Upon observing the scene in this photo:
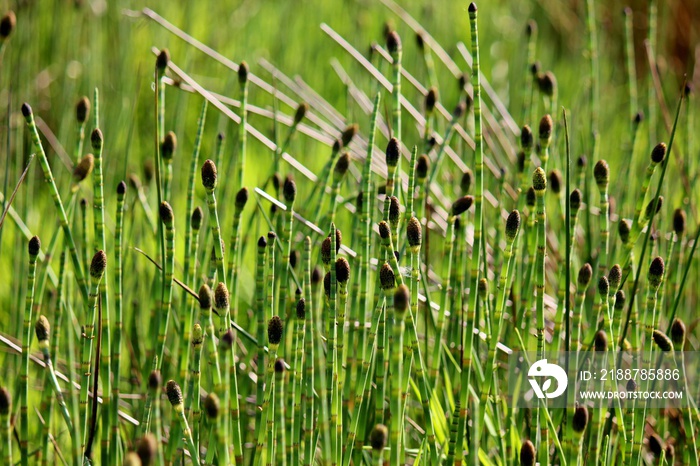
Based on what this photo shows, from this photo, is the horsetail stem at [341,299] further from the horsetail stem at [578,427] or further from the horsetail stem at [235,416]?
the horsetail stem at [578,427]

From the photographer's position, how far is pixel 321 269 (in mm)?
1372

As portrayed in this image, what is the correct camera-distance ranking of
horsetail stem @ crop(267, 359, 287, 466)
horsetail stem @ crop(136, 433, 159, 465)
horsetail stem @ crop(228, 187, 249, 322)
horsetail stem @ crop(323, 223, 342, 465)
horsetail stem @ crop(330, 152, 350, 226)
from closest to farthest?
1. horsetail stem @ crop(136, 433, 159, 465)
2. horsetail stem @ crop(267, 359, 287, 466)
3. horsetail stem @ crop(323, 223, 342, 465)
4. horsetail stem @ crop(228, 187, 249, 322)
5. horsetail stem @ crop(330, 152, 350, 226)

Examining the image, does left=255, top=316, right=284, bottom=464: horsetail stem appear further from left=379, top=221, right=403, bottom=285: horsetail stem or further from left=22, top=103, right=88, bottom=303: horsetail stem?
left=22, top=103, right=88, bottom=303: horsetail stem

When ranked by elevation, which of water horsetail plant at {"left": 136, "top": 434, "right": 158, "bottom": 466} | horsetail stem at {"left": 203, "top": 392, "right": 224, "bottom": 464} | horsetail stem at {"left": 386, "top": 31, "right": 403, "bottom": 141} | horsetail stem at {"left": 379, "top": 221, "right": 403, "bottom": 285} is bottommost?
water horsetail plant at {"left": 136, "top": 434, "right": 158, "bottom": 466}

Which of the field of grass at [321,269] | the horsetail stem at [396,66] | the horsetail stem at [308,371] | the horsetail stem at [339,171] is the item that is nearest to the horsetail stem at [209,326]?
the field of grass at [321,269]

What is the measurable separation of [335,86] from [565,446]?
182cm

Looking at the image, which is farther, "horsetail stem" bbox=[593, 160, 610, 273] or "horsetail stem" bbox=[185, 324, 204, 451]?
"horsetail stem" bbox=[593, 160, 610, 273]

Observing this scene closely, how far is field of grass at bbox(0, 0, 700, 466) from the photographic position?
0.87m

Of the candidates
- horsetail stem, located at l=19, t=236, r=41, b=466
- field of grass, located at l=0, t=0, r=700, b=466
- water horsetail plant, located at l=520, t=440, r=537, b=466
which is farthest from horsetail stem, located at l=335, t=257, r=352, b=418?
horsetail stem, located at l=19, t=236, r=41, b=466

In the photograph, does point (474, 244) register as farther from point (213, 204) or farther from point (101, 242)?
point (101, 242)

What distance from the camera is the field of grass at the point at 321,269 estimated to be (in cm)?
87

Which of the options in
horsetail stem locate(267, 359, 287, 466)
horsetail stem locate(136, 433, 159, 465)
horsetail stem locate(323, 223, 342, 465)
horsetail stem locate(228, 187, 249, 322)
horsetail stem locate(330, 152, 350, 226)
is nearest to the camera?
horsetail stem locate(136, 433, 159, 465)

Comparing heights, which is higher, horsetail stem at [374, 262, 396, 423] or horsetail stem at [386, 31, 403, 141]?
horsetail stem at [386, 31, 403, 141]

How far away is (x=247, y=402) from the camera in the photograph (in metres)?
1.28
